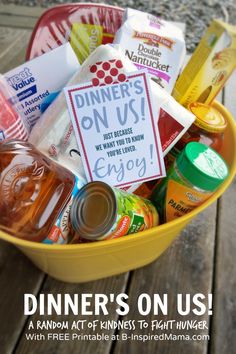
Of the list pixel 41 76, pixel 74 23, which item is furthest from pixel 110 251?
pixel 74 23

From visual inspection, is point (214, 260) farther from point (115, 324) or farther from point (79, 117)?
point (79, 117)

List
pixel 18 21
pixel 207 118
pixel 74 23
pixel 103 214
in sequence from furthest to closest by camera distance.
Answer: pixel 18 21
pixel 74 23
pixel 207 118
pixel 103 214

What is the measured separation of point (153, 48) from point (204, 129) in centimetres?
16

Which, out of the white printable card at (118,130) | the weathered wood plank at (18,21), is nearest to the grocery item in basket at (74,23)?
the white printable card at (118,130)

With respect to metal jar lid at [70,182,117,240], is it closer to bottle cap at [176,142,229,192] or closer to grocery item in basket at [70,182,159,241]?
grocery item in basket at [70,182,159,241]

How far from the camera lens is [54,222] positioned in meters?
0.50

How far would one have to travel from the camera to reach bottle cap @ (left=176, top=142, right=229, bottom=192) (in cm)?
50

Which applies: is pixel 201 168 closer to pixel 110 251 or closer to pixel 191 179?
pixel 191 179

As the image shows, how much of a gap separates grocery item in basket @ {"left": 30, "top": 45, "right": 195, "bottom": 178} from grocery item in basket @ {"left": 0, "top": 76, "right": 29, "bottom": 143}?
2 centimetres

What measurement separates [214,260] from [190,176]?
23 centimetres

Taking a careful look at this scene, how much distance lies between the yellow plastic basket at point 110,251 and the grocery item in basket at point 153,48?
11 cm

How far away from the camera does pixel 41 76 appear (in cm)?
63

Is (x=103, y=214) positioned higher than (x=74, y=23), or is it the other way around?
(x=74, y=23)

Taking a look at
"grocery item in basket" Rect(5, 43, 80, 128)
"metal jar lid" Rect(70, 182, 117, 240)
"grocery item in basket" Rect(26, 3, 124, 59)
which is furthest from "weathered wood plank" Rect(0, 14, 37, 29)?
"metal jar lid" Rect(70, 182, 117, 240)
